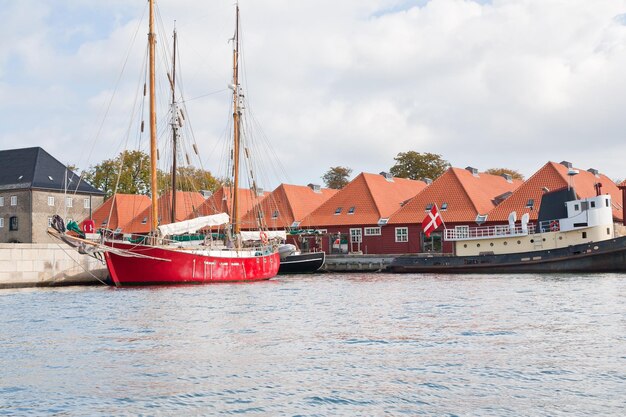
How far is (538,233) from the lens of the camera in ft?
175

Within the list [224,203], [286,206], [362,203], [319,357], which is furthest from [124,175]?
[319,357]

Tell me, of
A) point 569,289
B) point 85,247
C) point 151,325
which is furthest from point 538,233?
point 151,325

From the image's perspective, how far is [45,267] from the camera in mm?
42406

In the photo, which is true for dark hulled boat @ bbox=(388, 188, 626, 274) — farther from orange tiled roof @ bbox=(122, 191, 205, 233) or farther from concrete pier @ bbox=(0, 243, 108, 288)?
orange tiled roof @ bbox=(122, 191, 205, 233)

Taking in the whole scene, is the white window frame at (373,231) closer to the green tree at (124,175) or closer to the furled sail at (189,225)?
the furled sail at (189,225)

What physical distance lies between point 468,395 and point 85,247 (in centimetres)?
3287

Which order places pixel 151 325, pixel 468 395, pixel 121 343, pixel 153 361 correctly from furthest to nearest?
pixel 151 325
pixel 121 343
pixel 153 361
pixel 468 395

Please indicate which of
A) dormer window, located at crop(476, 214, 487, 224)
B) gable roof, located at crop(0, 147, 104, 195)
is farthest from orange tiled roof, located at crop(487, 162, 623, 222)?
gable roof, located at crop(0, 147, 104, 195)

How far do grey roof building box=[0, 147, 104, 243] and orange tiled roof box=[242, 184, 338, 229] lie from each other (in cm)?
2098

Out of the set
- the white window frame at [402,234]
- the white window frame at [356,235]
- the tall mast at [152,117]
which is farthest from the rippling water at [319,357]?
the white window frame at [356,235]

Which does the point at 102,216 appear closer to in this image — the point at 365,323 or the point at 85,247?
the point at 85,247

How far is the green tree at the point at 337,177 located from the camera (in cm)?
11081

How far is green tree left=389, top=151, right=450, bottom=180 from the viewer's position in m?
95.4

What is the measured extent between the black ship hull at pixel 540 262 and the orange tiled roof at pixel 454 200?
9.60 m
